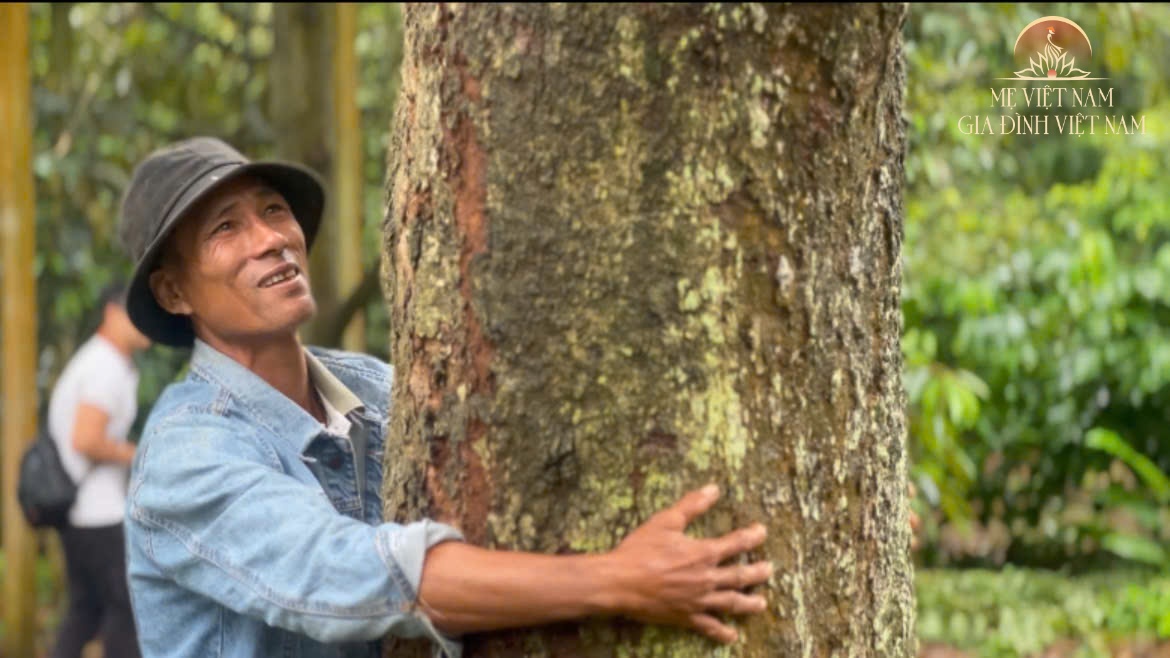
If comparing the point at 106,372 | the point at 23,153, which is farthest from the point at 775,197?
the point at 23,153

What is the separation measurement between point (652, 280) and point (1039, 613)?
5.23 meters

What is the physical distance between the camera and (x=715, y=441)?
1925mm

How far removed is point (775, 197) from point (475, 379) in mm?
499

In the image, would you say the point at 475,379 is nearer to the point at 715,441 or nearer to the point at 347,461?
the point at 715,441

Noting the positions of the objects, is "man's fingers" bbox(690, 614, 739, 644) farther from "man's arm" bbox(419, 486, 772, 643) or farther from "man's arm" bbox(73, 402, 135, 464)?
"man's arm" bbox(73, 402, 135, 464)

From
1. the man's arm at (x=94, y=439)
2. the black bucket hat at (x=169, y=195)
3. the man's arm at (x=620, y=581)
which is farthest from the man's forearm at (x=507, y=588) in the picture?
the man's arm at (x=94, y=439)

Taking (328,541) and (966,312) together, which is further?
(966,312)

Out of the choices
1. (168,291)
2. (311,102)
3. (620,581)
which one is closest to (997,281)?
(311,102)

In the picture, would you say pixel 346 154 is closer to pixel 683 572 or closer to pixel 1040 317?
pixel 1040 317

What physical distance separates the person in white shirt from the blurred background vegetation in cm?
110

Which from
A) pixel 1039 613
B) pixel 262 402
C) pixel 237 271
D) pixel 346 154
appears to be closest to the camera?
pixel 262 402

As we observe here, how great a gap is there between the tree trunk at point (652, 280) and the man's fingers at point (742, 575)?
0.15 ft

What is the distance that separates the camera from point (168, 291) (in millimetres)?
2756

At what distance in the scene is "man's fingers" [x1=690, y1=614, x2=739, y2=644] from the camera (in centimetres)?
189
